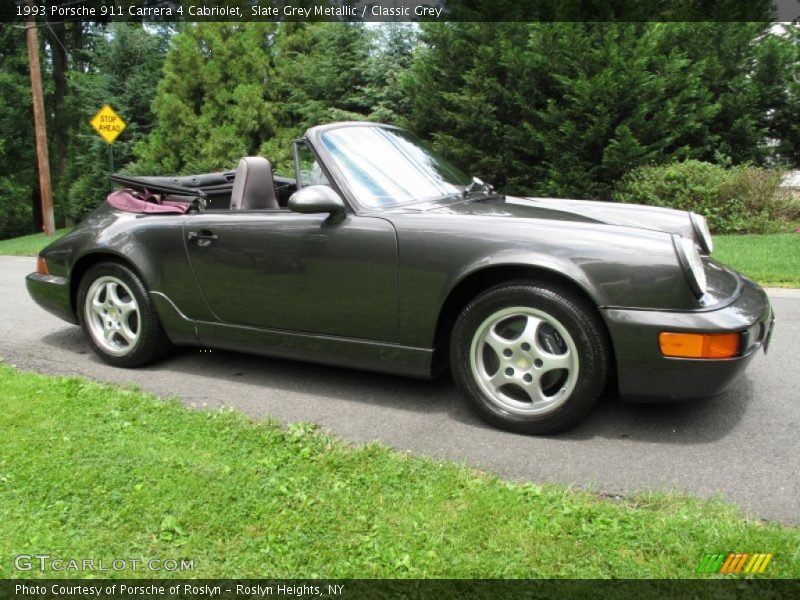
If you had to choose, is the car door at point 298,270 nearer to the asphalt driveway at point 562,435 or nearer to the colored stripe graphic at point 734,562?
the asphalt driveway at point 562,435

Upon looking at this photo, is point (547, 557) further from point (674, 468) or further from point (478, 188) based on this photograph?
point (478, 188)

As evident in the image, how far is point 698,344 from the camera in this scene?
294 cm

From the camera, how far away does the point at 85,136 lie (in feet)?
76.3

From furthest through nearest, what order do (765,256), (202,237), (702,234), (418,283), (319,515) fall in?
(765,256) → (702,234) → (202,237) → (418,283) → (319,515)

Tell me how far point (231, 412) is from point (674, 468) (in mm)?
2136

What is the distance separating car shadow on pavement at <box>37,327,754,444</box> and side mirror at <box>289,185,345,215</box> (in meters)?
1.07

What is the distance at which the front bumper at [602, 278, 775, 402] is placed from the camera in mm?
2961

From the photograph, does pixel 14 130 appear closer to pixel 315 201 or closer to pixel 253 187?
pixel 253 187

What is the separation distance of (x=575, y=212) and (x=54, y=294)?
11.4 ft

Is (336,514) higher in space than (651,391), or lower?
lower

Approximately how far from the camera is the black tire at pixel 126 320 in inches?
172

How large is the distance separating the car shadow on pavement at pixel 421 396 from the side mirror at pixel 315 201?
1069mm

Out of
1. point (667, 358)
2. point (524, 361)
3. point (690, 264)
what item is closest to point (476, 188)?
point (524, 361)

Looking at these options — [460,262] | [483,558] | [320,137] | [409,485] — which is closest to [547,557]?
[483,558]
